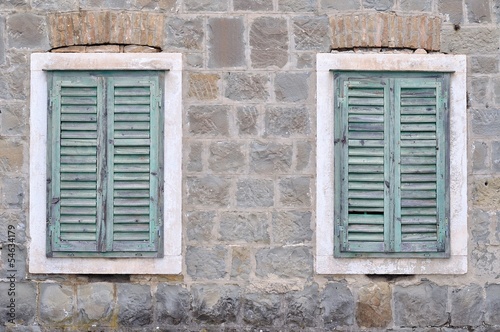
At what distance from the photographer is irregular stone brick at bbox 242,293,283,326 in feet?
23.5

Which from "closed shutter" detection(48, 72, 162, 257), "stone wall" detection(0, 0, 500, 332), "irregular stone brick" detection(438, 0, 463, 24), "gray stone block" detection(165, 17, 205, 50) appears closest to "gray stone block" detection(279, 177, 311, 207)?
"stone wall" detection(0, 0, 500, 332)

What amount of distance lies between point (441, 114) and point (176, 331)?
2479 mm

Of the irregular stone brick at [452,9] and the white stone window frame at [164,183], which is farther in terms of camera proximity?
the irregular stone brick at [452,9]

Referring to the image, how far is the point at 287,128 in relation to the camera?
283 inches

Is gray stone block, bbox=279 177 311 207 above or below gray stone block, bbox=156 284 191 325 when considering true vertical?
above

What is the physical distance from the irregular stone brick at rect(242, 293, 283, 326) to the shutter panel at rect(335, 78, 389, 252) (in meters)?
0.65

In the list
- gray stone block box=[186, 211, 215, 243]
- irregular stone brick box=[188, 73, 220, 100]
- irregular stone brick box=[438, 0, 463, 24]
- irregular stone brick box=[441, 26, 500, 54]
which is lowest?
gray stone block box=[186, 211, 215, 243]

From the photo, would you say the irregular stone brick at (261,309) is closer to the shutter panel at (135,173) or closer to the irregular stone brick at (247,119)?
the shutter panel at (135,173)

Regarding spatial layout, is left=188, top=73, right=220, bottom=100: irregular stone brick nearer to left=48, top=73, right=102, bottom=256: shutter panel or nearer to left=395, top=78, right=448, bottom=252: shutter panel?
left=48, top=73, right=102, bottom=256: shutter panel

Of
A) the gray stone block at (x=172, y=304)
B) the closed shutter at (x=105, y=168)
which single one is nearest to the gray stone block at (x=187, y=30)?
the closed shutter at (x=105, y=168)

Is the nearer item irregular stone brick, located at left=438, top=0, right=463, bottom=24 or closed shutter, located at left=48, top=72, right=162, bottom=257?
closed shutter, located at left=48, top=72, right=162, bottom=257

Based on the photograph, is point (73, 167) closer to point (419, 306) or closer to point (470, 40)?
point (419, 306)

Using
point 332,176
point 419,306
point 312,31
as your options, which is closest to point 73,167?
point 332,176

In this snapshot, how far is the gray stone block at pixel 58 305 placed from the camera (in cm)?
716
